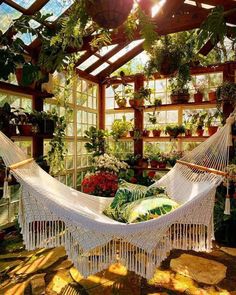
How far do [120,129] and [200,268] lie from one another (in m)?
2.59

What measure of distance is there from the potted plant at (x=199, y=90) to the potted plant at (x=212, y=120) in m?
0.26

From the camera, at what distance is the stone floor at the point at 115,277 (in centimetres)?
203

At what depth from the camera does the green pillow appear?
2093 millimetres

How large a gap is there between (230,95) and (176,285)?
2.42 meters

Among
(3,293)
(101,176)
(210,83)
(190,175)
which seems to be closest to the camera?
(3,293)

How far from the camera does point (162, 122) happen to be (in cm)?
455

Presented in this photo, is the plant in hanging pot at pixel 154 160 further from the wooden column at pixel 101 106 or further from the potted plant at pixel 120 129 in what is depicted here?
the wooden column at pixel 101 106

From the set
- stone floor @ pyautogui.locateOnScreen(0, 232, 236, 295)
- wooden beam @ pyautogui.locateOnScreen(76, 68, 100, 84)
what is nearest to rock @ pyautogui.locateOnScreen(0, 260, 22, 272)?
stone floor @ pyautogui.locateOnScreen(0, 232, 236, 295)

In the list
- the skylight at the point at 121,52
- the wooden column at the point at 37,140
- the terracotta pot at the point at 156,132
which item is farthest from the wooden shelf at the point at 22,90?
the terracotta pot at the point at 156,132

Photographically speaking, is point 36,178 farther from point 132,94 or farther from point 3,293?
point 132,94

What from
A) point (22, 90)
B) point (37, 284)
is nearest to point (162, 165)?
point (22, 90)

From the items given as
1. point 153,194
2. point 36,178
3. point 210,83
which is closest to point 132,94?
point 210,83

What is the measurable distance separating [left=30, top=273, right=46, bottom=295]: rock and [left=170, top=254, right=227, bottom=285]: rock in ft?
3.33

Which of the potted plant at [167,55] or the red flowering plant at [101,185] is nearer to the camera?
the potted plant at [167,55]
